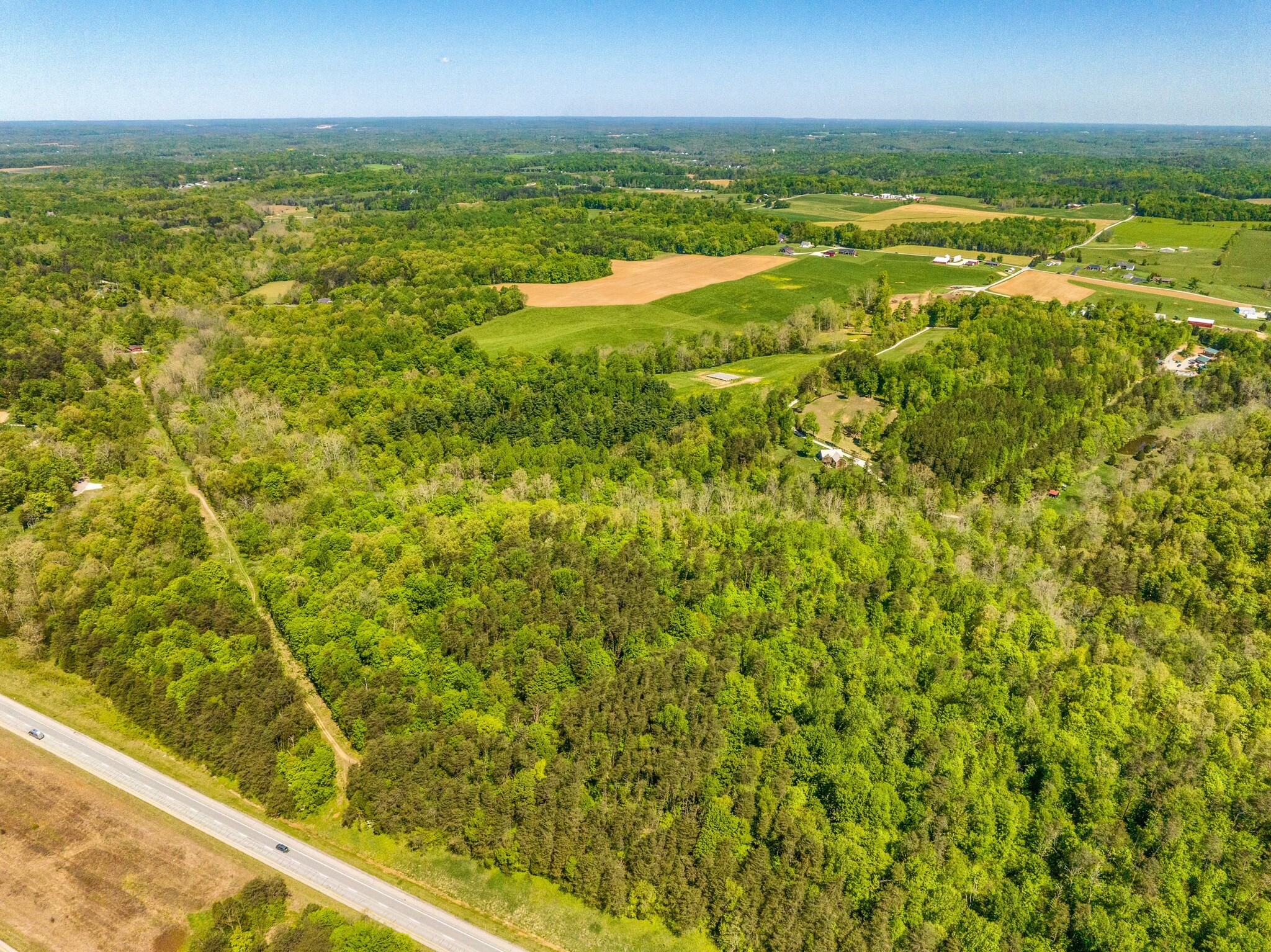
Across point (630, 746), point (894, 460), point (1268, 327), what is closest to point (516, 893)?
point (630, 746)

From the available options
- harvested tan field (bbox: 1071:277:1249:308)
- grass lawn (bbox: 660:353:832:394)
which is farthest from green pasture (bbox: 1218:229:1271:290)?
grass lawn (bbox: 660:353:832:394)

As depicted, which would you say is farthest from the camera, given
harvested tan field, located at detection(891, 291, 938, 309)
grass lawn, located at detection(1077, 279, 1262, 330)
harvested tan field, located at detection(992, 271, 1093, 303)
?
harvested tan field, located at detection(992, 271, 1093, 303)

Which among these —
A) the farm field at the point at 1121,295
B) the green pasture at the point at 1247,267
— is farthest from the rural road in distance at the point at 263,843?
the green pasture at the point at 1247,267

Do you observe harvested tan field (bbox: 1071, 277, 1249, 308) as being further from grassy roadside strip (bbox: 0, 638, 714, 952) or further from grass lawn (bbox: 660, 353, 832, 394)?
grassy roadside strip (bbox: 0, 638, 714, 952)

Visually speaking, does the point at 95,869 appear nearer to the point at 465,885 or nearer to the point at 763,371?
the point at 465,885

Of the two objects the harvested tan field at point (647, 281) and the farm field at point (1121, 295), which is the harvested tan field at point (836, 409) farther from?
the farm field at point (1121, 295)

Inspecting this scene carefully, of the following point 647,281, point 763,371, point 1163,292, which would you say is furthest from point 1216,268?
point 647,281
